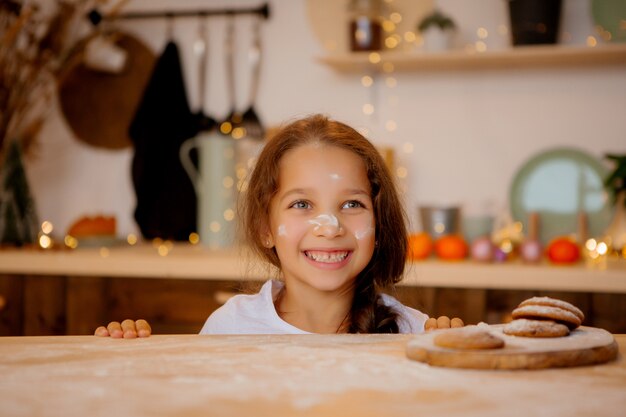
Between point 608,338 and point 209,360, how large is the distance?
0.34m

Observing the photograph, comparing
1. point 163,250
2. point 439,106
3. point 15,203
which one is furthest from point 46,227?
point 439,106

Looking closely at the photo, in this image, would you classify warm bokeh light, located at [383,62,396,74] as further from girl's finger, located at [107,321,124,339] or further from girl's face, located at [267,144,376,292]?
girl's finger, located at [107,321,124,339]

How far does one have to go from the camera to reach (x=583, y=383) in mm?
542

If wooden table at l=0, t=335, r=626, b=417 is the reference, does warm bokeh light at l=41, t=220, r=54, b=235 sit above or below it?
below

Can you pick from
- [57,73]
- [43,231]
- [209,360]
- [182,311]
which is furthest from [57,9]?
[209,360]

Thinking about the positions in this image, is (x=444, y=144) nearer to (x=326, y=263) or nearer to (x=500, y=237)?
(x=500, y=237)

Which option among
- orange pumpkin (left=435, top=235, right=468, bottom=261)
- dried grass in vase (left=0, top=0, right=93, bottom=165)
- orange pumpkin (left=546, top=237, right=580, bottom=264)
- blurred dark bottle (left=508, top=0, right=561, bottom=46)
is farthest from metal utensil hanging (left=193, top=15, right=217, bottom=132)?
orange pumpkin (left=546, top=237, right=580, bottom=264)

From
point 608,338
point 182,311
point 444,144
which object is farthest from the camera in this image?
point 444,144

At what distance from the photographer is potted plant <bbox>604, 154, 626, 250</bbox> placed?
205 centimetres

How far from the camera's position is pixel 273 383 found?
20.8 inches

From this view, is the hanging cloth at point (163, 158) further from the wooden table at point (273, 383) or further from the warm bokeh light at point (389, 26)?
the wooden table at point (273, 383)

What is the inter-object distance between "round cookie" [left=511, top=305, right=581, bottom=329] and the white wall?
67.2 inches

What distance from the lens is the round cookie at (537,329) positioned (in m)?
0.66

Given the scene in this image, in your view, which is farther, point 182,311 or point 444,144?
point 444,144
